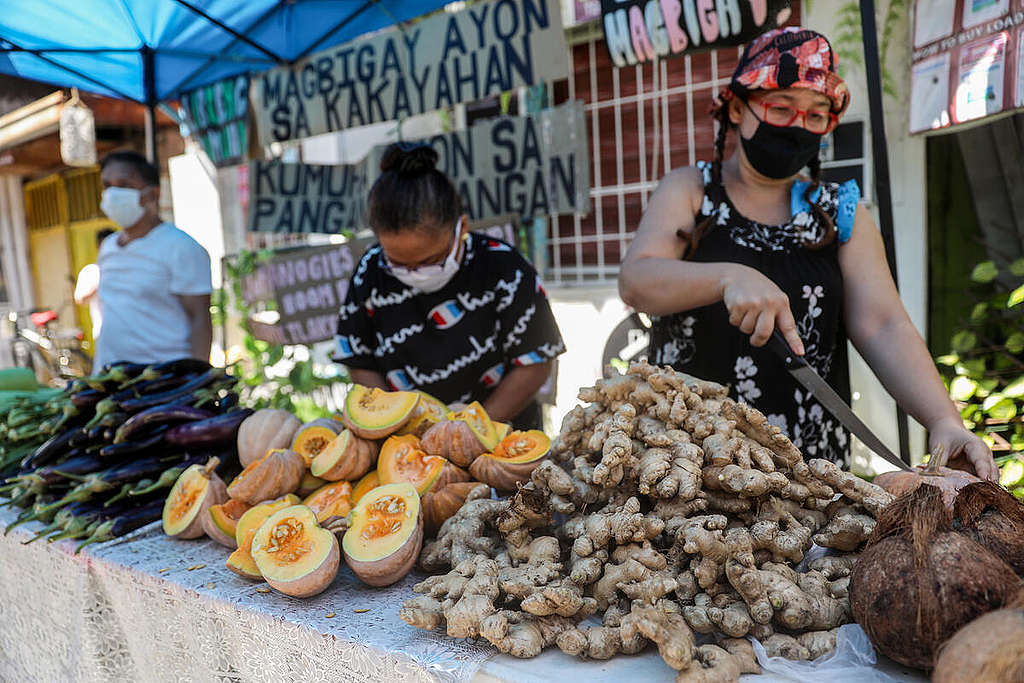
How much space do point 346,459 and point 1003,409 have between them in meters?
3.24

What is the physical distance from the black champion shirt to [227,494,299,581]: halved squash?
98 cm

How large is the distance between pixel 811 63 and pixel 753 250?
1.70 ft

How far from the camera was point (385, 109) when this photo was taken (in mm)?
4430

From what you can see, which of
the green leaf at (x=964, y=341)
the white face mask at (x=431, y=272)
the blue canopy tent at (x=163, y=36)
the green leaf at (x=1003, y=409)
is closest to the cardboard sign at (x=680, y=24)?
the blue canopy tent at (x=163, y=36)

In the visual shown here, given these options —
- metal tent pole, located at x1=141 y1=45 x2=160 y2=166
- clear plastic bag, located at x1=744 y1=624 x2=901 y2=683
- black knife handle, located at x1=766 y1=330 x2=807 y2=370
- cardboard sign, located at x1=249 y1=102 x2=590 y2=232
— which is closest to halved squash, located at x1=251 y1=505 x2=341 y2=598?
clear plastic bag, located at x1=744 y1=624 x2=901 y2=683

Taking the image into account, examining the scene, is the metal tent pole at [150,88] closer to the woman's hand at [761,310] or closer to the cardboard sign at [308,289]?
the cardboard sign at [308,289]

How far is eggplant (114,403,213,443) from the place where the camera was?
2129mm

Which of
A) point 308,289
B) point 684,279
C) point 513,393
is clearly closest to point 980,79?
point 684,279

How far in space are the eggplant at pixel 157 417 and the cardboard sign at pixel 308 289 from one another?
3.11m

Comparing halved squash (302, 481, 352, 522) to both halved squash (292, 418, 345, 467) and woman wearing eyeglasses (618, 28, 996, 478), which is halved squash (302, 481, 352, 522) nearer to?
halved squash (292, 418, 345, 467)

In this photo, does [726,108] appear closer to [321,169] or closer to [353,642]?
[353,642]

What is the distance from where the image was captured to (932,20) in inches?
136

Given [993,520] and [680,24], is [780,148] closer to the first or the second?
[993,520]

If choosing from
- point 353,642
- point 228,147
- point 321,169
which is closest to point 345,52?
point 321,169
